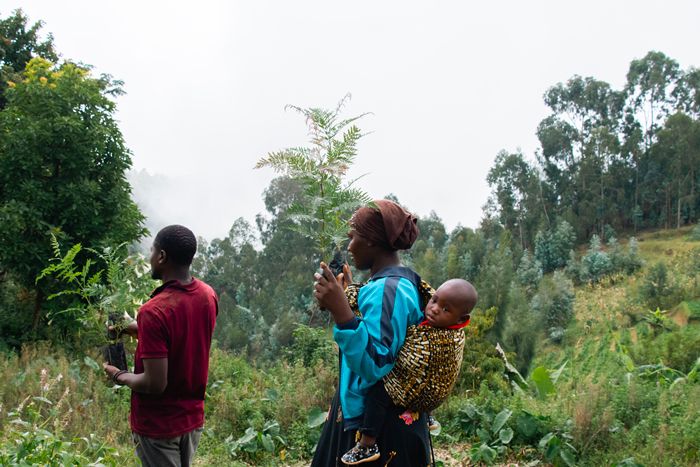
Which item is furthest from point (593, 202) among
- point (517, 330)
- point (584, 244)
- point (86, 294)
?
point (86, 294)

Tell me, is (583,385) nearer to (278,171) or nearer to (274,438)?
(274,438)

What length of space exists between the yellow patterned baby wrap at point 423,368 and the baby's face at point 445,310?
0.03 meters

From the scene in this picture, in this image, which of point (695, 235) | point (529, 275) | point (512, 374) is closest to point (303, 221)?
point (512, 374)

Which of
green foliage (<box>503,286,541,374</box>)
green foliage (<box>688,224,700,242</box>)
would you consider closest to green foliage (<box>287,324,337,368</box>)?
green foliage (<box>503,286,541,374</box>)

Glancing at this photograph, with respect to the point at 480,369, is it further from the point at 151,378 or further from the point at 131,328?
the point at 151,378

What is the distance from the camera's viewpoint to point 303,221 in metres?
Result: 2.30

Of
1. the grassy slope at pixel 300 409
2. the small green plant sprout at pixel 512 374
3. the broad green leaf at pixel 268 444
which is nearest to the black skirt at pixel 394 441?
the grassy slope at pixel 300 409

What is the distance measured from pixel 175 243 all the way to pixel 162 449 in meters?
0.86

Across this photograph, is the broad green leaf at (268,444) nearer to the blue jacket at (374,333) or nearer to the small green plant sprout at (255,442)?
the small green plant sprout at (255,442)

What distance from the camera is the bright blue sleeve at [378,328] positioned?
204cm

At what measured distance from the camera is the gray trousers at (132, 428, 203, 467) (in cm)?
257

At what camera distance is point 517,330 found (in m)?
15.6

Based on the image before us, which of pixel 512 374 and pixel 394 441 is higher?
pixel 394 441

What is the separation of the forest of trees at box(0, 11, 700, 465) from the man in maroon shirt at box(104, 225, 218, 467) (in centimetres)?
50
